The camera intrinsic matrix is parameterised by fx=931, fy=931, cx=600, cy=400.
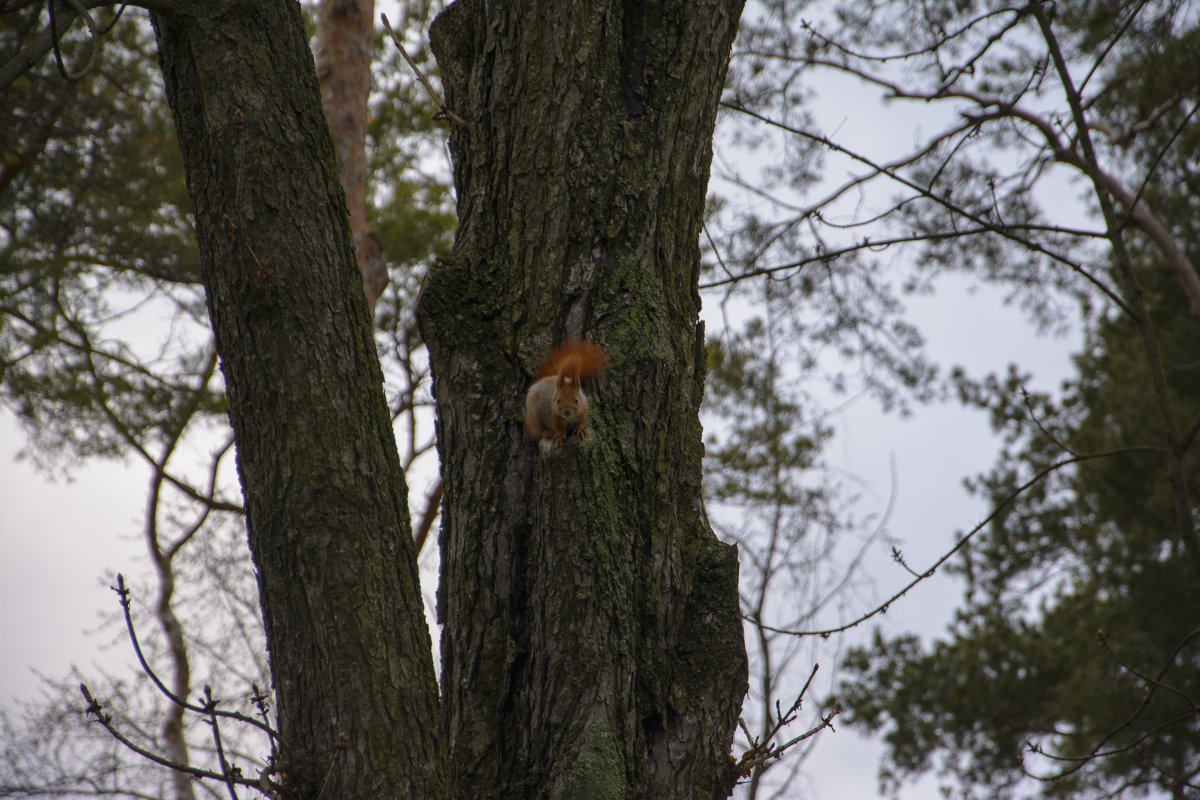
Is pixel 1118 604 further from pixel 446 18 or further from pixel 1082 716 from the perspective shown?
pixel 446 18

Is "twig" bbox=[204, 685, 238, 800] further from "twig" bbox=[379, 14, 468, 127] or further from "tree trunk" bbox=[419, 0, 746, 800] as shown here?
"twig" bbox=[379, 14, 468, 127]

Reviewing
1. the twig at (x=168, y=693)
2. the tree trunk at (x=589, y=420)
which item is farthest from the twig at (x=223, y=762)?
the tree trunk at (x=589, y=420)

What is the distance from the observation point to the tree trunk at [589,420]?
5.16 feet

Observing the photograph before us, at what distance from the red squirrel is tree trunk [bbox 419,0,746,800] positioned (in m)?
0.03

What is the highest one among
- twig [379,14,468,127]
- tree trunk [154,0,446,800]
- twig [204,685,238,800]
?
twig [379,14,468,127]

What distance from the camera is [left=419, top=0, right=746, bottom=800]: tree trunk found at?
1573 millimetres

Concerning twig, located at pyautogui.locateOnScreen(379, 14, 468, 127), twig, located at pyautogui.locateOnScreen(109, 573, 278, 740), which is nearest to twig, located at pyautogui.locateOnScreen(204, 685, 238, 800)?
twig, located at pyautogui.locateOnScreen(109, 573, 278, 740)

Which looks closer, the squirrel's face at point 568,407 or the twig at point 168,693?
the twig at point 168,693

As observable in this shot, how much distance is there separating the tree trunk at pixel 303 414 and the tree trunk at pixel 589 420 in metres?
0.23

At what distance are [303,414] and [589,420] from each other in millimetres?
504

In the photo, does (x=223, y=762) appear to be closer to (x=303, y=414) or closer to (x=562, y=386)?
(x=303, y=414)

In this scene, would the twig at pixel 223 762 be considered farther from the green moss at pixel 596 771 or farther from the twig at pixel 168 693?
the green moss at pixel 596 771

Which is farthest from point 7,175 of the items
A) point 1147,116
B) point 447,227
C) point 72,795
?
point 1147,116

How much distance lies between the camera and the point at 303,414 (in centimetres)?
141
